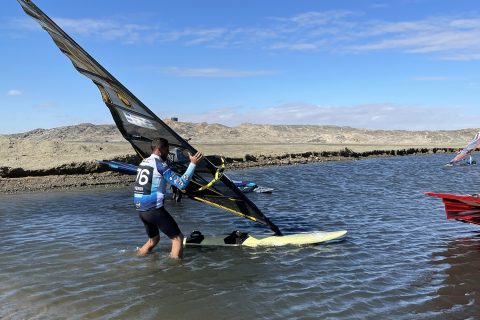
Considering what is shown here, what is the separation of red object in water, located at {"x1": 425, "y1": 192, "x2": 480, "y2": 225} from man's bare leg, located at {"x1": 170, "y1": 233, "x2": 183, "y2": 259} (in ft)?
17.3

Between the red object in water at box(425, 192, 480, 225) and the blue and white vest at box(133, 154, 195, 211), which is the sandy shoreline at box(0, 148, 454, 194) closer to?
the blue and white vest at box(133, 154, 195, 211)

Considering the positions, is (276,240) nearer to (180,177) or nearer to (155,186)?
(180,177)

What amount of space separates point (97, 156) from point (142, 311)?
17465mm

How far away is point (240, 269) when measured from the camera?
742cm

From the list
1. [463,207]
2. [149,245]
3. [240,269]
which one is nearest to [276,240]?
[240,269]

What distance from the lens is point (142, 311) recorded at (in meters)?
5.63

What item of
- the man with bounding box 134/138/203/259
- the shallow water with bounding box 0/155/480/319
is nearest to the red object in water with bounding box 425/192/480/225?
the shallow water with bounding box 0/155/480/319

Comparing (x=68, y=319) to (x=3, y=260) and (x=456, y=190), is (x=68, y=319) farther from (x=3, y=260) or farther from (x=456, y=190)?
(x=456, y=190)

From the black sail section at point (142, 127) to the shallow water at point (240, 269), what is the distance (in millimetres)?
1067

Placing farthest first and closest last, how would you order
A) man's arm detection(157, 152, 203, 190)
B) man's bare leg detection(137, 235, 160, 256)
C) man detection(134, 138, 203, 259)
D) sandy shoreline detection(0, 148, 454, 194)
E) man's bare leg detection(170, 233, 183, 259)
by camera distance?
1. sandy shoreline detection(0, 148, 454, 194)
2. man's bare leg detection(137, 235, 160, 256)
3. man's bare leg detection(170, 233, 183, 259)
4. man detection(134, 138, 203, 259)
5. man's arm detection(157, 152, 203, 190)

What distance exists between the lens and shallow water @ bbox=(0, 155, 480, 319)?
5707 millimetres

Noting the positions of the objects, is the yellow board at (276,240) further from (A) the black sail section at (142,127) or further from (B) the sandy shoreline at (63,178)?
(B) the sandy shoreline at (63,178)

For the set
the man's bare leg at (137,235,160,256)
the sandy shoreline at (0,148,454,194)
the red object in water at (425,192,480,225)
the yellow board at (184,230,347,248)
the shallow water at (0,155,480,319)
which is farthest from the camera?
the sandy shoreline at (0,148,454,194)

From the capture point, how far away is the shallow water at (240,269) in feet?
18.7
